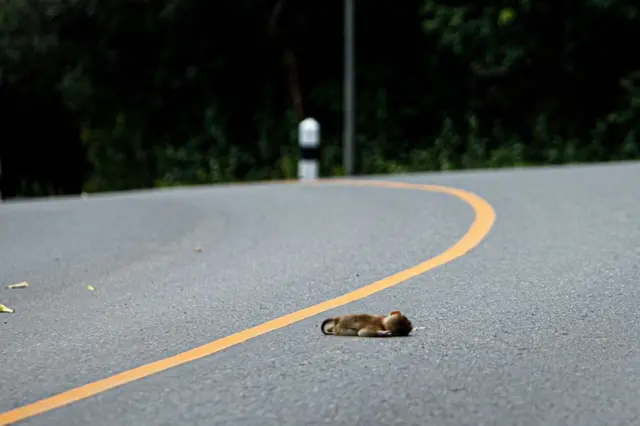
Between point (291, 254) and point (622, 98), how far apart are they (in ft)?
61.2

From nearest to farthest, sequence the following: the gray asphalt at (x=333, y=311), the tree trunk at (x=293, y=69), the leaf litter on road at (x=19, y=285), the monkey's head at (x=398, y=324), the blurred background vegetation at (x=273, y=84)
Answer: the gray asphalt at (x=333, y=311) < the monkey's head at (x=398, y=324) < the leaf litter on road at (x=19, y=285) < the blurred background vegetation at (x=273, y=84) < the tree trunk at (x=293, y=69)

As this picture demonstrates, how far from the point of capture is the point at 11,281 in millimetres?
8391

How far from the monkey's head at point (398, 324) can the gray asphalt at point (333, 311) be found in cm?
7

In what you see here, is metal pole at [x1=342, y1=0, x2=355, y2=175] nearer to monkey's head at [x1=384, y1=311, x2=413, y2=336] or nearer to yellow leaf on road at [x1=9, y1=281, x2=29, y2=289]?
yellow leaf on road at [x1=9, y1=281, x2=29, y2=289]

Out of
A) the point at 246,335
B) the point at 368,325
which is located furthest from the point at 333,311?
the point at 246,335

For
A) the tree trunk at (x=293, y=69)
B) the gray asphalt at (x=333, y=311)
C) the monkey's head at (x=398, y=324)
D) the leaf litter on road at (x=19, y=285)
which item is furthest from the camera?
the tree trunk at (x=293, y=69)

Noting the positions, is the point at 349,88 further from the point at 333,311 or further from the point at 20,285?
the point at 333,311

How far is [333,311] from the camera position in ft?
22.3

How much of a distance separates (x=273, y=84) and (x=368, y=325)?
25.0 meters

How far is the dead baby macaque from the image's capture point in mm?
6113

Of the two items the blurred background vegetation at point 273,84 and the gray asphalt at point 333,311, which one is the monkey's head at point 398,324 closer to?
the gray asphalt at point 333,311

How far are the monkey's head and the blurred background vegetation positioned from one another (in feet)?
65.1

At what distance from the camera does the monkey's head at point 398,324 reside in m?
6.10

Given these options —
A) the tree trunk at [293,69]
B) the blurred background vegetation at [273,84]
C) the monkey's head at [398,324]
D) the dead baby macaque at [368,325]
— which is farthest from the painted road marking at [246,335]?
the tree trunk at [293,69]
